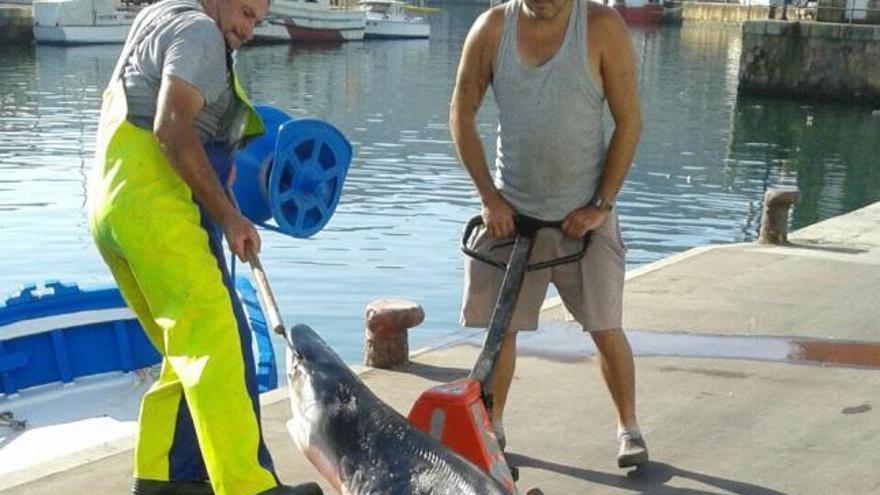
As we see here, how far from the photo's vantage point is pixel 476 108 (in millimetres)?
5383

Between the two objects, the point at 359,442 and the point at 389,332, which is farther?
the point at 389,332

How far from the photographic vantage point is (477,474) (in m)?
3.95

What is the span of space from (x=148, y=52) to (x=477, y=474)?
168 cm

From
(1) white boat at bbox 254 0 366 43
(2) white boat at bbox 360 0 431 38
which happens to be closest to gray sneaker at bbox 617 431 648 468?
(1) white boat at bbox 254 0 366 43

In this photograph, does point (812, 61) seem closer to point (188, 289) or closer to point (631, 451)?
point (631, 451)

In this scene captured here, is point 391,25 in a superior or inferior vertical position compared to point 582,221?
inferior

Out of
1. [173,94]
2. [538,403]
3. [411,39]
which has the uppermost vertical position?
[173,94]

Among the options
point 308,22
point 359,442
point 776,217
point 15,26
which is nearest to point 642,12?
point 308,22

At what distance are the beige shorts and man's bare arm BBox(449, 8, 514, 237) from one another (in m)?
0.14

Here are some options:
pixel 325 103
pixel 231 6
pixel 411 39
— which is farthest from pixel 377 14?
pixel 231 6

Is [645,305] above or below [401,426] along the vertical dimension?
below

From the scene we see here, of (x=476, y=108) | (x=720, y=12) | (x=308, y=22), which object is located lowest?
(x=720, y=12)

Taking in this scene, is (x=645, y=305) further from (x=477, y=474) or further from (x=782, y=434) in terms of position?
(x=477, y=474)

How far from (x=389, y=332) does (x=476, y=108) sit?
1.90 meters
